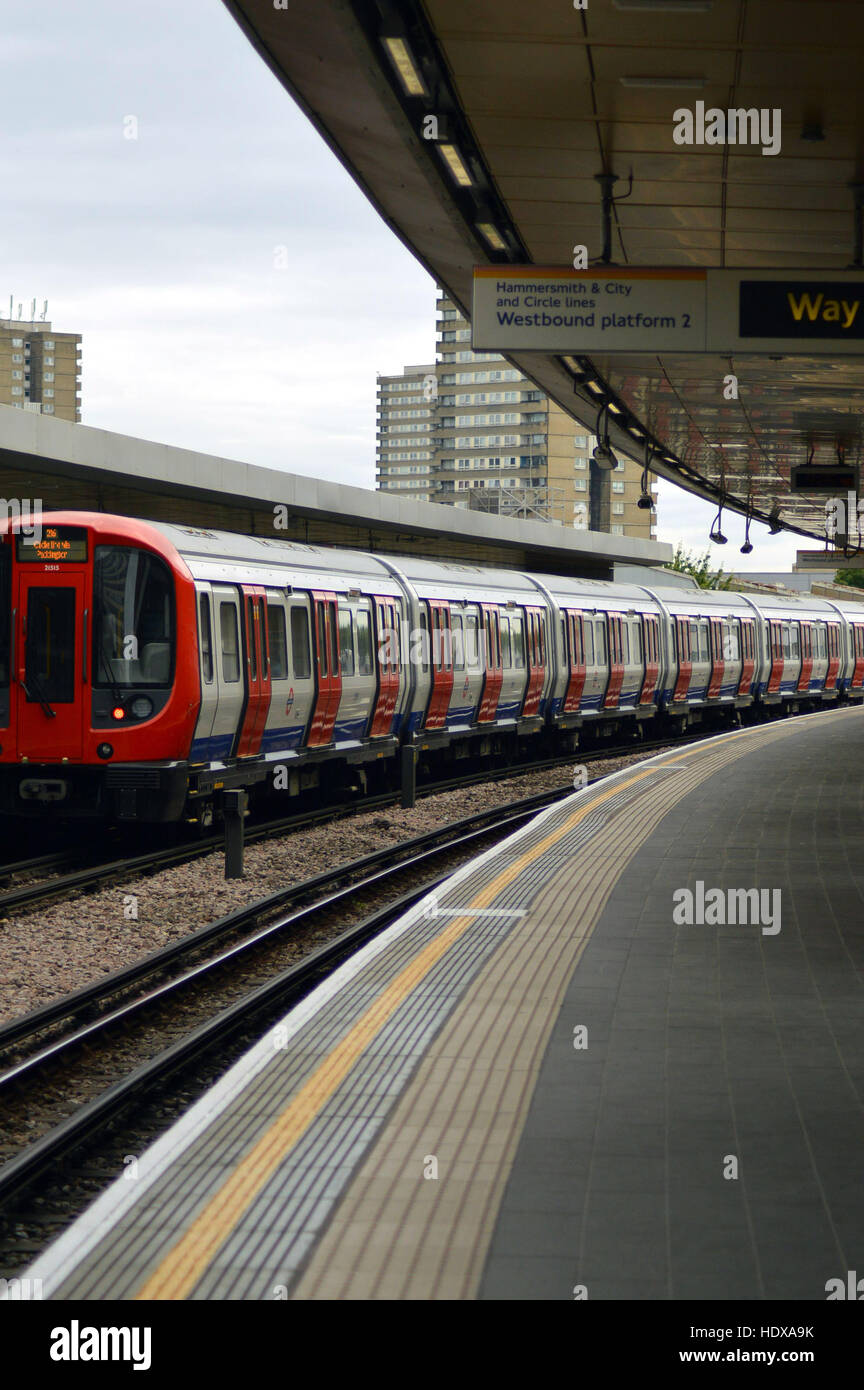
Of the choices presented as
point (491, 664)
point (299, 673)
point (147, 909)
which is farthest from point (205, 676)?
point (491, 664)

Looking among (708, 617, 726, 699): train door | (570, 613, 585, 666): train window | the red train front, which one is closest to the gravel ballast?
the red train front

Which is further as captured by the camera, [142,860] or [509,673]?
[509,673]

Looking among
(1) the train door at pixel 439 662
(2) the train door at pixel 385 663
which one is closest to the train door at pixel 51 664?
(2) the train door at pixel 385 663

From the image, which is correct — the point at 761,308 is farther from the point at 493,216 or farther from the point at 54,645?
the point at 54,645

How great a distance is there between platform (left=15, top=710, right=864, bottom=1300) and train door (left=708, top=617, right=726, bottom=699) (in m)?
25.2

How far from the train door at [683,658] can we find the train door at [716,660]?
1.49 meters

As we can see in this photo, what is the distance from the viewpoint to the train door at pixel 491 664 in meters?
24.0

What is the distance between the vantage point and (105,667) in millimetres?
14203

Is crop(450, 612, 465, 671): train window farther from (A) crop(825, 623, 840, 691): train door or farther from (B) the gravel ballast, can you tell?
(A) crop(825, 623, 840, 691): train door

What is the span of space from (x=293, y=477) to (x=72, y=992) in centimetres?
2024

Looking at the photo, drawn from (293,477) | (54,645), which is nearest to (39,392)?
(293,477)

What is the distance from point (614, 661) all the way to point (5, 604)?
55.1ft

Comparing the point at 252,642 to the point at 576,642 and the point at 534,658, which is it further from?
the point at 576,642

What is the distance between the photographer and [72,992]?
927cm
